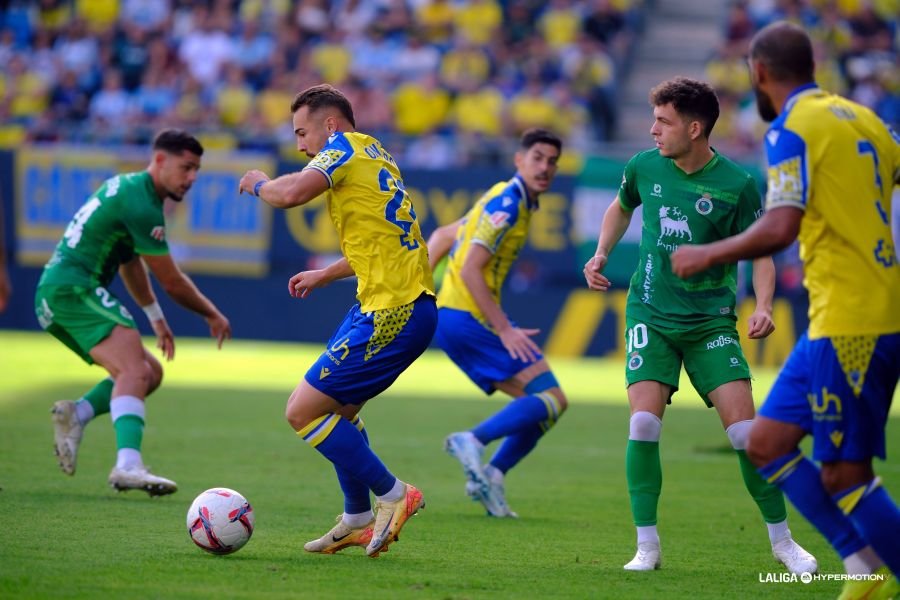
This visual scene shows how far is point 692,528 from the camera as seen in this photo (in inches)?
321

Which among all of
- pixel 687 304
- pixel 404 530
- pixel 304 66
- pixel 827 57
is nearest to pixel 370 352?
pixel 404 530

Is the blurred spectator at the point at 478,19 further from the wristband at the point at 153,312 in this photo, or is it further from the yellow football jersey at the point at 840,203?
the yellow football jersey at the point at 840,203

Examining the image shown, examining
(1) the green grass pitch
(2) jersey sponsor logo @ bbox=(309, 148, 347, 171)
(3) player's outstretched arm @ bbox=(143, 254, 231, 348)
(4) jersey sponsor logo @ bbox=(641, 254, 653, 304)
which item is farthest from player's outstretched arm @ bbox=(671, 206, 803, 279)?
(3) player's outstretched arm @ bbox=(143, 254, 231, 348)

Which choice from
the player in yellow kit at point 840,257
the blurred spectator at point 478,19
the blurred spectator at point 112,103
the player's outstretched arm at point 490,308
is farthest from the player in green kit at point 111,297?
the blurred spectator at point 478,19

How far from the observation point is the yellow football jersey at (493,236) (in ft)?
29.2

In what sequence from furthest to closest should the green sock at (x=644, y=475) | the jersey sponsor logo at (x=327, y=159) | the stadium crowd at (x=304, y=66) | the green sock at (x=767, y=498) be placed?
the stadium crowd at (x=304, y=66)
the green sock at (x=767, y=498)
the green sock at (x=644, y=475)
the jersey sponsor logo at (x=327, y=159)

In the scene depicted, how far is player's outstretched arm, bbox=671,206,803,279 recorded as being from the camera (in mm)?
5090

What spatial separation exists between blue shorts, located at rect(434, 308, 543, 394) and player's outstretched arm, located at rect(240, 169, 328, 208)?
2988 mm

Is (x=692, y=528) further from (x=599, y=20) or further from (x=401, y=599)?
(x=599, y=20)

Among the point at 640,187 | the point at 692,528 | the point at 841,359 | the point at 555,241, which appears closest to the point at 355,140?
the point at 640,187

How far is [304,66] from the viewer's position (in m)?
25.1

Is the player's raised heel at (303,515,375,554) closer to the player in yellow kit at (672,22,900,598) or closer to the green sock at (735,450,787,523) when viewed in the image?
the green sock at (735,450,787,523)

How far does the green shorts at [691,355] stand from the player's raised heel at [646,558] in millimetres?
876

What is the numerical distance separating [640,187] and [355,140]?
1631mm
